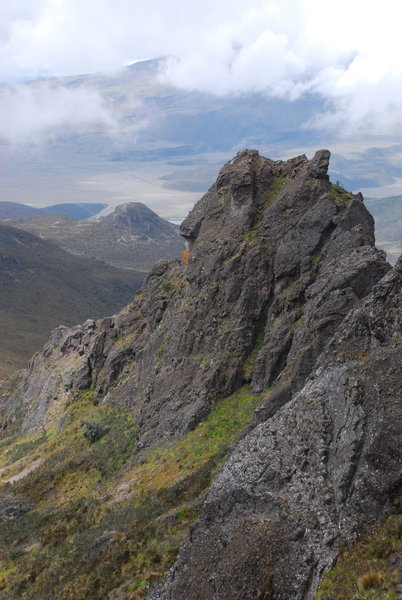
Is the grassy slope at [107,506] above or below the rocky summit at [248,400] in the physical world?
below

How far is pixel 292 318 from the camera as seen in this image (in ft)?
108

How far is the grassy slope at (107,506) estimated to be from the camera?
21.9 m

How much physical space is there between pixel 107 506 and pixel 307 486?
1740cm

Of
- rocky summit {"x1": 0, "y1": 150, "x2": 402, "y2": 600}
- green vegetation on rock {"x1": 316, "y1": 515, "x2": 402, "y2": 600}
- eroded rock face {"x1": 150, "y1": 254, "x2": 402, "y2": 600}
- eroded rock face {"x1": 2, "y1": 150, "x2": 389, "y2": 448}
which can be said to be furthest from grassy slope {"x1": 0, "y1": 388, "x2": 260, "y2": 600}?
green vegetation on rock {"x1": 316, "y1": 515, "x2": 402, "y2": 600}

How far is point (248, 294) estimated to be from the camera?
123 feet

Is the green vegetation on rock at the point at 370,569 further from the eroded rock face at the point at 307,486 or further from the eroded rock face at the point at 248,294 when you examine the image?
the eroded rock face at the point at 248,294

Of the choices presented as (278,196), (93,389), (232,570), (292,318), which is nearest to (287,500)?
(232,570)

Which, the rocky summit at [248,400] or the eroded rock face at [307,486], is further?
the rocky summit at [248,400]

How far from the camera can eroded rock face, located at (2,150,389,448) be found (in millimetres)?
29250

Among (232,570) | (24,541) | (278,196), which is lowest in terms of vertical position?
(24,541)

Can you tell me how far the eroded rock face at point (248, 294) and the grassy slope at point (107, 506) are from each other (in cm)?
229

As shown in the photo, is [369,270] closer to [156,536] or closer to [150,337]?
[156,536]

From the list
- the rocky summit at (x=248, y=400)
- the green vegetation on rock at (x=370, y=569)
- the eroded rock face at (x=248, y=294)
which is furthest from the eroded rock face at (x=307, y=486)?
the eroded rock face at (x=248, y=294)

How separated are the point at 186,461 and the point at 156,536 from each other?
8201 millimetres
